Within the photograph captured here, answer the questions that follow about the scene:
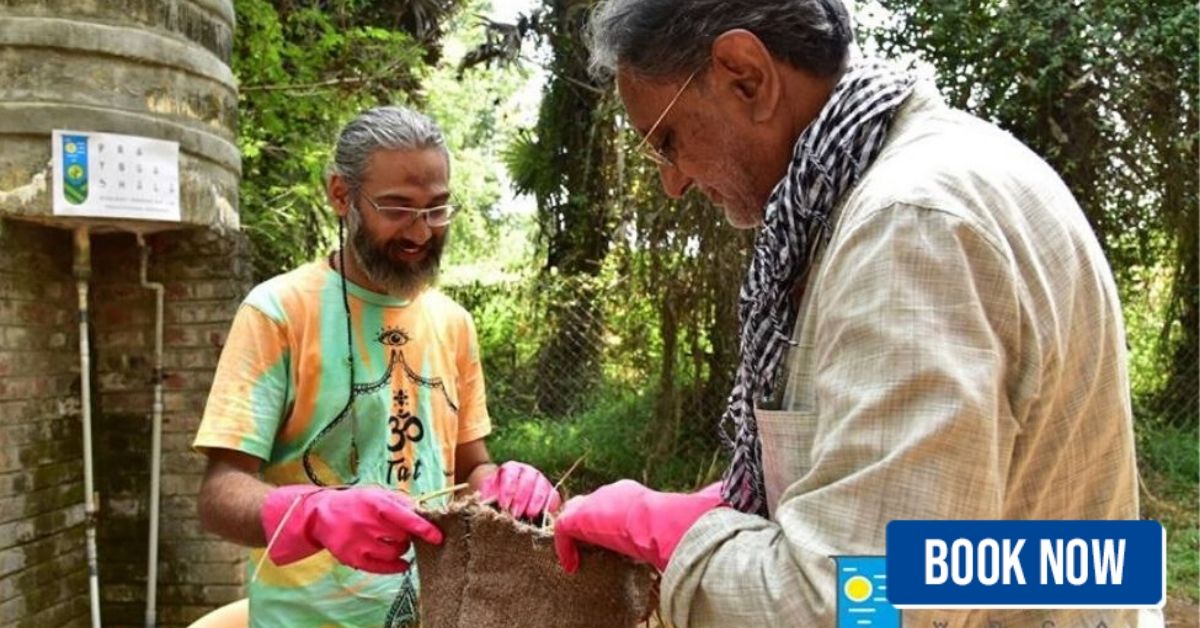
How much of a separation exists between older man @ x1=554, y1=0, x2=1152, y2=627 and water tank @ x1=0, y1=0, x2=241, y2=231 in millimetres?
3164

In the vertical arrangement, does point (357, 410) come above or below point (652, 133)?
below

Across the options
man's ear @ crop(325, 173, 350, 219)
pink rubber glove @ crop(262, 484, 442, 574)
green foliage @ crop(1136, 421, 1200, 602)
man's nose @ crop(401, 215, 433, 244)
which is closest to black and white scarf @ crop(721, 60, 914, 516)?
pink rubber glove @ crop(262, 484, 442, 574)

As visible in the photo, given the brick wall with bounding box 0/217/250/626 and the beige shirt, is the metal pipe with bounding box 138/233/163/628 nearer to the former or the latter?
the brick wall with bounding box 0/217/250/626

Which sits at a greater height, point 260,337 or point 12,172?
point 12,172

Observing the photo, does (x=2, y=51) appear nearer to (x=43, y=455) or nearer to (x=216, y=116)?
(x=216, y=116)

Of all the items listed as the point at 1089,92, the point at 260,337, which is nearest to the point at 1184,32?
the point at 1089,92

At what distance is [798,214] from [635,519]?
42 cm

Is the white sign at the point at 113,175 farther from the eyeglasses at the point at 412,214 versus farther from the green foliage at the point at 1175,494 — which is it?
the green foliage at the point at 1175,494

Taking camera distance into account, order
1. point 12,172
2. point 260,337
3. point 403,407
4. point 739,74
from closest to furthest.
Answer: point 739,74 < point 260,337 < point 403,407 < point 12,172

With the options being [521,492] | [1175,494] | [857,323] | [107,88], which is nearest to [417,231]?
[521,492]

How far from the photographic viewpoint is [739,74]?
118cm

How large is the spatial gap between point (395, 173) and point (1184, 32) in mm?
5527

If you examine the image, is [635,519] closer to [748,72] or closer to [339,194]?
[748,72]

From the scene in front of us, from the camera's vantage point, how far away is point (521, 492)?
1862mm
